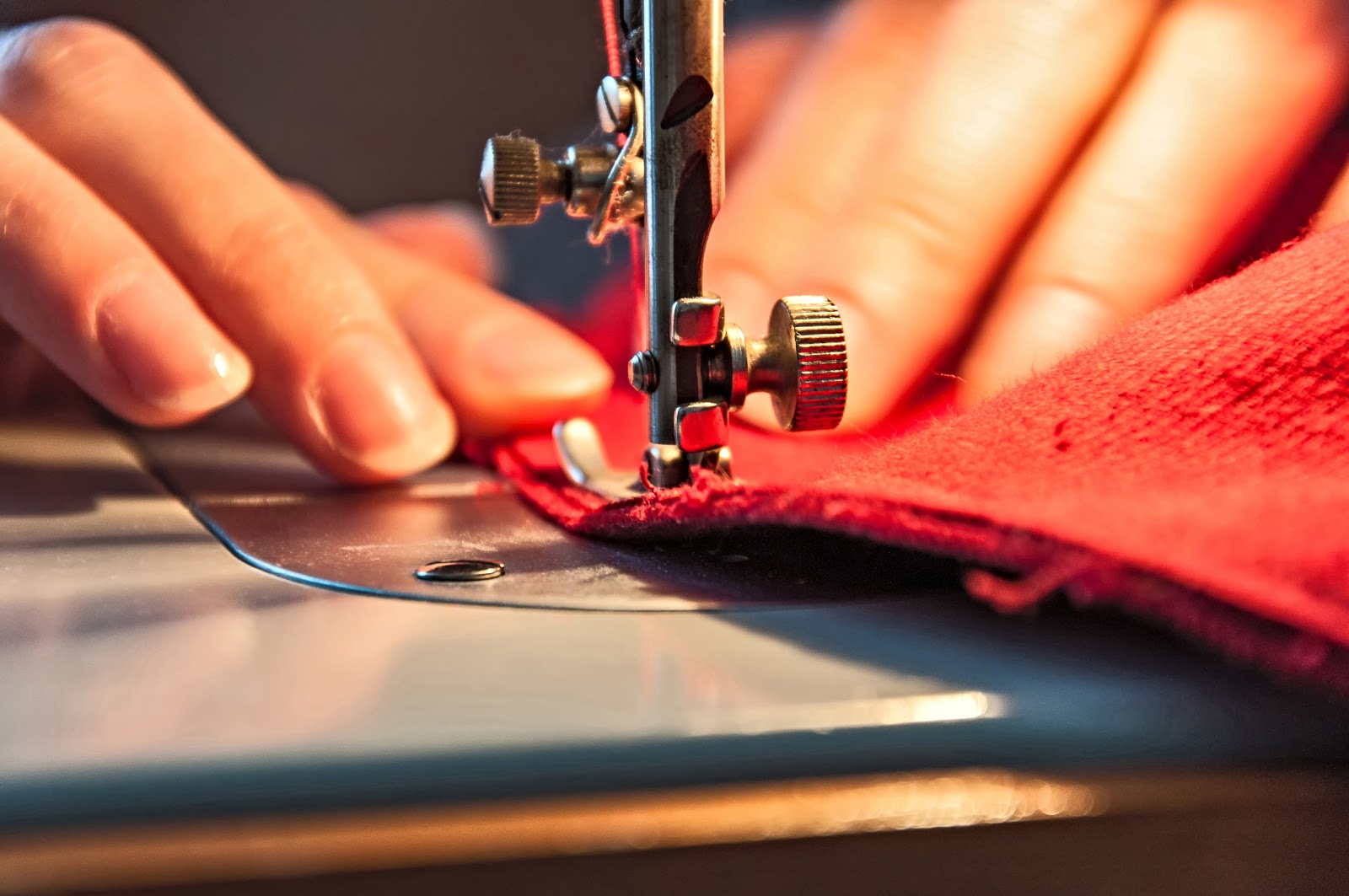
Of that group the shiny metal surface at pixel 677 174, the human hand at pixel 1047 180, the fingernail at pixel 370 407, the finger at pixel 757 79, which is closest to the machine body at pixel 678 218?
the shiny metal surface at pixel 677 174

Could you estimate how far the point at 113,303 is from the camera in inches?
18.8

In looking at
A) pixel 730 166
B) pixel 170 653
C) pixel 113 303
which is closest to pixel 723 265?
pixel 730 166

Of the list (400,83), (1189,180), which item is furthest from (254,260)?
(400,83)

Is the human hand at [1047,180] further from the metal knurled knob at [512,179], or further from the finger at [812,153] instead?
the metal knurled knob at [512,179]

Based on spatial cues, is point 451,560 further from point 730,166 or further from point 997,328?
point 730,166

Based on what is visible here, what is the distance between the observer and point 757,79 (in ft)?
2.95

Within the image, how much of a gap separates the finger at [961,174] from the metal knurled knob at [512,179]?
26 centimetres

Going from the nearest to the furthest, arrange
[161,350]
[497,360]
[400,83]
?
[161,350], [497,360], [400,83]

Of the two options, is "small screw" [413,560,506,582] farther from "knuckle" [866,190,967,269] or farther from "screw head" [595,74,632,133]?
"knuckle" [866,190,967,269]

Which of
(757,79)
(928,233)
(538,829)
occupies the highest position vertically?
(757,79)

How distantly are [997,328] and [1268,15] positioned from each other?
224mm

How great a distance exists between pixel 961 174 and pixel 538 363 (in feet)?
0.87

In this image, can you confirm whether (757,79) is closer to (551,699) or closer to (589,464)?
(589,464)

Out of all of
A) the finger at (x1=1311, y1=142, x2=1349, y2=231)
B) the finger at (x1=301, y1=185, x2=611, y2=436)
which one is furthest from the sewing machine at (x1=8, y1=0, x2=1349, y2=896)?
the finger at (x1=1311, y1=142, x2=1349, y2=231)
